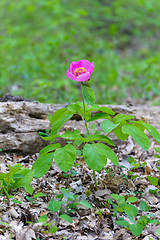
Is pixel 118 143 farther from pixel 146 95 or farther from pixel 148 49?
pixel 148 49

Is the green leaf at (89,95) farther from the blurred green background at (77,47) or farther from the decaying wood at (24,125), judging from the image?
the blurred green background at (77,47)

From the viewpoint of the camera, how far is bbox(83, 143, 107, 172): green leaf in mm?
1517

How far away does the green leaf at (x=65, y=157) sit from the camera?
60.2 inches

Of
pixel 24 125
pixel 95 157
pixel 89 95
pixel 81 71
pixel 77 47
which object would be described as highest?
pixel 81 71

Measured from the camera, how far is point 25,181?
1749 millimetres

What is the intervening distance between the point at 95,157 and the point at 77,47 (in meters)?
5.59

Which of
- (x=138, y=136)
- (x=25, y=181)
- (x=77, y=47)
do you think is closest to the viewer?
(x=138, y=136)

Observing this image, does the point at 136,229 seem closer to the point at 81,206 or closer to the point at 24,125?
the point at 81,206

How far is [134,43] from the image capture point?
25.5ft

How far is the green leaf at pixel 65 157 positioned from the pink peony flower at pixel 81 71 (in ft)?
1.48

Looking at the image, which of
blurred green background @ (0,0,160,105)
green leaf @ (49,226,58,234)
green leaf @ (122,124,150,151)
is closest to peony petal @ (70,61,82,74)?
green leaf @ (122,124,150,151)

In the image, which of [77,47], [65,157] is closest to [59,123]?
[65,157]

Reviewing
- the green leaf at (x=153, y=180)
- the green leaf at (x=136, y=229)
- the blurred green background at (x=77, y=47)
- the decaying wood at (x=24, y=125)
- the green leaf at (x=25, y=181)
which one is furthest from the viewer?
the blurred green background at (x=77, y=47)

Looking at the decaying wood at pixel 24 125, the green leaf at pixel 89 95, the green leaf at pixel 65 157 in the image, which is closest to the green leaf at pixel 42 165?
the green leaf at pixel 65 157
